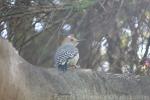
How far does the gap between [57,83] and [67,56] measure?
134 centimetres

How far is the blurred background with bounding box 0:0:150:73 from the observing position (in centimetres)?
807

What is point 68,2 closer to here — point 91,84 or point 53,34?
point 53,34

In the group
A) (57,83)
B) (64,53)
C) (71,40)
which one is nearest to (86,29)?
(71,40)

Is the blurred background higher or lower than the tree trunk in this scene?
higher

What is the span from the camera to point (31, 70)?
19.1 ft

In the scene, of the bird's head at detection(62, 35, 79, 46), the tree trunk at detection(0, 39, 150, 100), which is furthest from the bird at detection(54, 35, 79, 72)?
the tree trunk at detection(0, 39, 150, 100)

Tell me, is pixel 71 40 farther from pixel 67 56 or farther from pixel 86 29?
pixel 86 29

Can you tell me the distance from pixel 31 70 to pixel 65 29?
3.14 m

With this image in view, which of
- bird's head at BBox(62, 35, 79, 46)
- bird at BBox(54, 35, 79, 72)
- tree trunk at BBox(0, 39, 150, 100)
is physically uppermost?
bird's head at BBox(62, 35, 79, 46)

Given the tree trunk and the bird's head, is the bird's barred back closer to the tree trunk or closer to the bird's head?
the bird's head

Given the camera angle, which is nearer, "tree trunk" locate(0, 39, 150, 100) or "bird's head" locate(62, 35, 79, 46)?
"tree trunk" locate(0, 39, 150, 100)

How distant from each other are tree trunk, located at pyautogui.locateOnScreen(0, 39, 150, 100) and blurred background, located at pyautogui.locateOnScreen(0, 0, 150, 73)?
174 cm

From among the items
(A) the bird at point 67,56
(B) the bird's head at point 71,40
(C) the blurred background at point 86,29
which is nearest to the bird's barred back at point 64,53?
(A) the bird at point 67,56

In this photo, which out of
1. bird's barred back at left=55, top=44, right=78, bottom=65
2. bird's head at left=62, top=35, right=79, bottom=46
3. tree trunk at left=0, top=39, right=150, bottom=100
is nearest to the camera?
tree trunk at left=0, top=39, right=150, bottom=100
